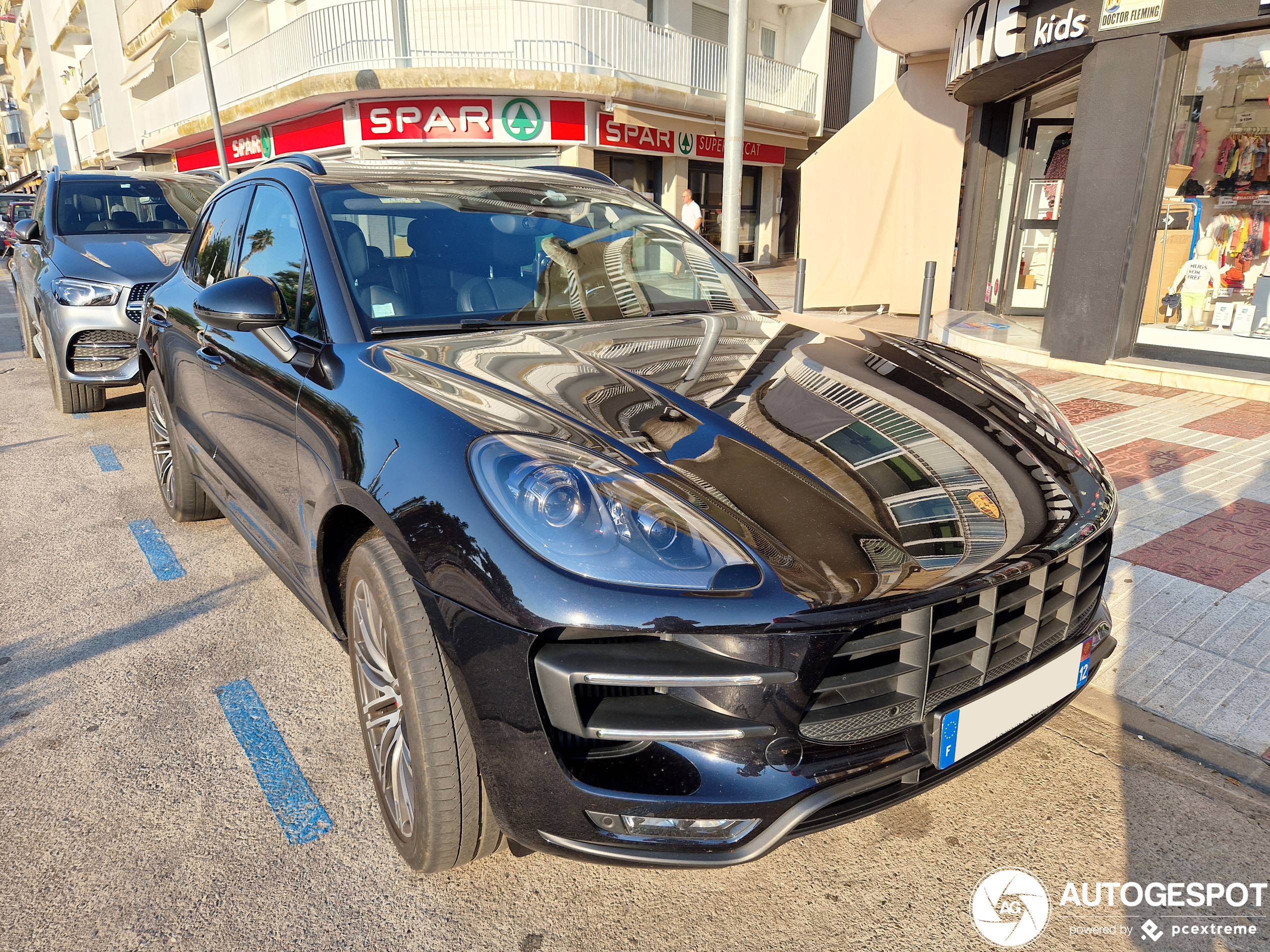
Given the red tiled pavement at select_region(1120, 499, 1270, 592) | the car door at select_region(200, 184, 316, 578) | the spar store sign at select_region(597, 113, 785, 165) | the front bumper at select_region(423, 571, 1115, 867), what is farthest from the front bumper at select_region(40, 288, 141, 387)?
the spar store sign at select_region(597, 113, 785, 165)

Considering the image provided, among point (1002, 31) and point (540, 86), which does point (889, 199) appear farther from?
point (540, 86)

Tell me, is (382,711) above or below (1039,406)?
below

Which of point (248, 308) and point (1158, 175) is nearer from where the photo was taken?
point (248, 308)

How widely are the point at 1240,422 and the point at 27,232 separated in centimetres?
994

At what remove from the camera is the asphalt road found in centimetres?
194

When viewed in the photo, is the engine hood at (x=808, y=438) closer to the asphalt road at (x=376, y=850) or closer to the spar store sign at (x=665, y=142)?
the asphalt road at (x=376, y=850)

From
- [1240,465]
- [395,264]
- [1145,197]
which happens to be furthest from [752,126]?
[395,264]

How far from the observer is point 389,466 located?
1959mm

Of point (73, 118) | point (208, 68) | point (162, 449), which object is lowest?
point (162, 449)

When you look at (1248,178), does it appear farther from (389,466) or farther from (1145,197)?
(389,466)

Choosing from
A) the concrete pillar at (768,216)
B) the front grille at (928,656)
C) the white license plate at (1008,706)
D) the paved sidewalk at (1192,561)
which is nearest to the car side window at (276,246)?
the front grille at (928,656)

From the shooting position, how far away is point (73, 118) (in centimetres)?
4172

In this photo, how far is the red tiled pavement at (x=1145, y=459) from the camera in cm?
504

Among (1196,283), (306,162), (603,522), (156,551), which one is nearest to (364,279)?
(306,162)
